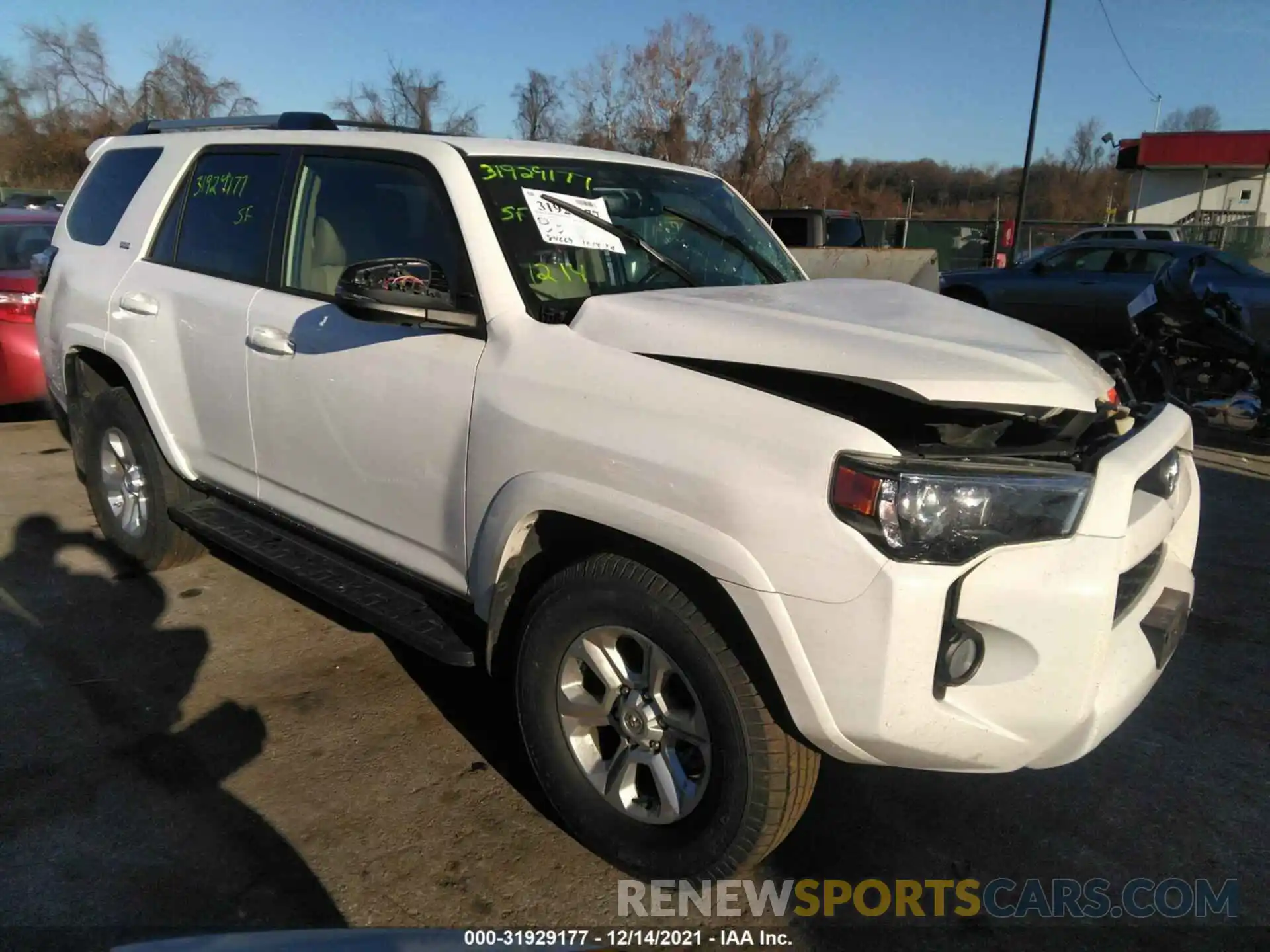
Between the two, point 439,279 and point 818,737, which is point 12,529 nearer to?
point 439,279

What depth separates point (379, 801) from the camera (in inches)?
115

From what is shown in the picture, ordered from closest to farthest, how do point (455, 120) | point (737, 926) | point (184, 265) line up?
1. point (737, 926)
2. point (184, 265)
3. point (455, 120)

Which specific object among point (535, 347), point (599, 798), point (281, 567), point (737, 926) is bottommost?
point (737, 926)

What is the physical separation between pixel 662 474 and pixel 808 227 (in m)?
11.7

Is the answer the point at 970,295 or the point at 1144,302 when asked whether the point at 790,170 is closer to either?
the point at 970,295

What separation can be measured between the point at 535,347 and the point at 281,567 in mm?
1478

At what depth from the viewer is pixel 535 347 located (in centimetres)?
262

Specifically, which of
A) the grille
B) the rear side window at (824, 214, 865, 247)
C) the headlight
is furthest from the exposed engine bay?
the rear side window at (824, 214, 865, 247)

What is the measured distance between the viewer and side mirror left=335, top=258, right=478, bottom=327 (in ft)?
8.66

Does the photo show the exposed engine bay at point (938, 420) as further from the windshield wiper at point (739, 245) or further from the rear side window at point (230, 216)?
the rear side window at point (230, 216)

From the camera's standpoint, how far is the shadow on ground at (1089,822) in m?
2.48

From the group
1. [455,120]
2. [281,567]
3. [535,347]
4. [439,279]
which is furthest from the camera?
[455,120]

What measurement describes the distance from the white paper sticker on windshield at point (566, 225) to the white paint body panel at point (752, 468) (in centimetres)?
19

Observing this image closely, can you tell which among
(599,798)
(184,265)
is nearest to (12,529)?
(184,265)
